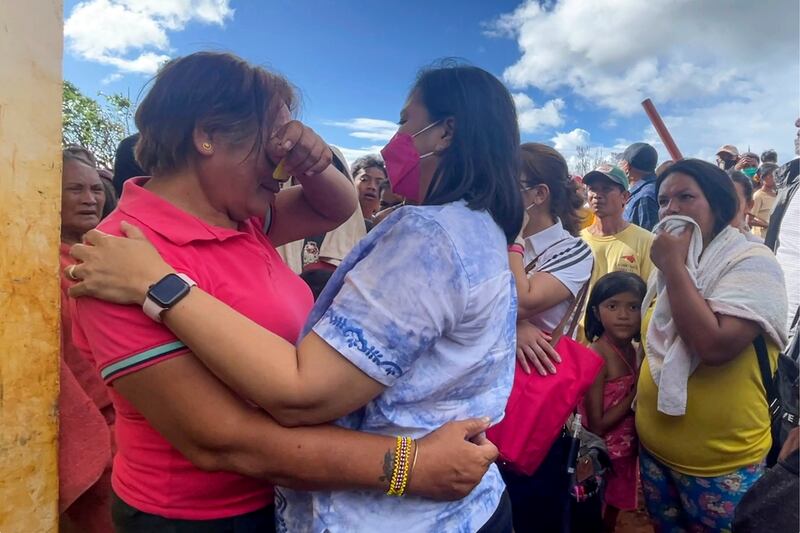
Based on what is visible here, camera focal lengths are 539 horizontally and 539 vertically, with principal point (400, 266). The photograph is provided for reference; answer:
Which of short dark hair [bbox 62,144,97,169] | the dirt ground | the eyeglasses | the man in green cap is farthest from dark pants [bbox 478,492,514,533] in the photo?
the eyeglasses

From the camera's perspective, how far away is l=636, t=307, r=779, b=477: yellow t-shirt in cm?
228

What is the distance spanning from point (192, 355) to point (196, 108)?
0.60 metres

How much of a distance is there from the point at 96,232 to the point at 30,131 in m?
0.45

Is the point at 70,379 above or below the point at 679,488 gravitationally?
above

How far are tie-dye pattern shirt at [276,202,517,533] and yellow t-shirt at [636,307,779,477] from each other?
1448 mm

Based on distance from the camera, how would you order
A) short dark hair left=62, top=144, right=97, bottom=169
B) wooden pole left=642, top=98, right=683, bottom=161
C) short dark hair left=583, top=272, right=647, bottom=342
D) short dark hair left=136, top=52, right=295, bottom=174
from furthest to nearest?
wooden pole left=642, top=98, right=683, bottom=161 → short dark hair left=583, top=272, right=647, bottom=342 → short dark hair left=62, top=144, right=97, bottom=169 → short dark hair left=136, top=52, right=295, bottom=174

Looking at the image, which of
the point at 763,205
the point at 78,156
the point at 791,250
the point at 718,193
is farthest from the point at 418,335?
the point at 763,205

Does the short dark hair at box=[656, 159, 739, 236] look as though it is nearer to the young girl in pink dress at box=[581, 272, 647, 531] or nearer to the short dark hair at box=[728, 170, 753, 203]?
the young girl in pink dress at box=[581, 272, 647, 531]

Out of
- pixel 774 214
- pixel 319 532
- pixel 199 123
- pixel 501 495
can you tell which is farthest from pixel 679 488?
pixel 199 123

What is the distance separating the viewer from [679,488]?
8.06ft

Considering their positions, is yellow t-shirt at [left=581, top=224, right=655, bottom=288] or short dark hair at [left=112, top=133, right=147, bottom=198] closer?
short dark hair at [left=112, top=133, right=147, bottom=198]

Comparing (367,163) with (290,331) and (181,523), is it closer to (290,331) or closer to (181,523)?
(290,331)

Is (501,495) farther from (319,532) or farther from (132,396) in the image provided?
(132,396)

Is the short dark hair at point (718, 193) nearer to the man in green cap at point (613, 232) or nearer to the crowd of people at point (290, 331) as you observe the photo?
the crowd of people at point (290, 331)
